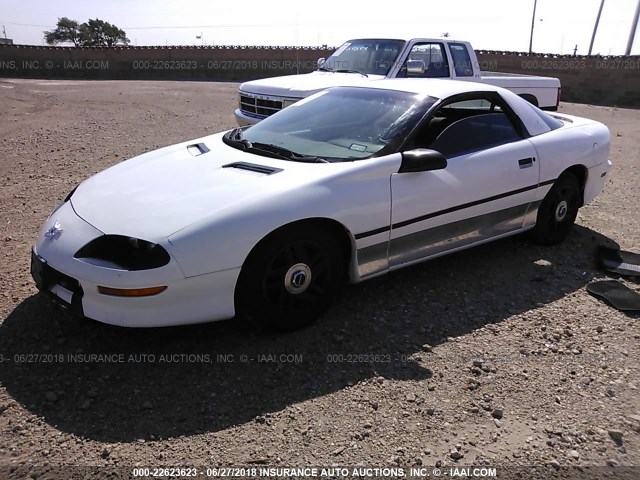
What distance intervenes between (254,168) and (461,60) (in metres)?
6.80

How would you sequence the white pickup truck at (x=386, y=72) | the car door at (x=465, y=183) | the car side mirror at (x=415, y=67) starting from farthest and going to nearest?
the car side mirror at (x=415, y=67), the white pickup truck at (x=386, y=72), the car door at (x=465, y=183)

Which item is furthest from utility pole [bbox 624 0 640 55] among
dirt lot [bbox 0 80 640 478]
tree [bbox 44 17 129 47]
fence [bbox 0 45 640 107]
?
tree [bbox 44 17 129 47]

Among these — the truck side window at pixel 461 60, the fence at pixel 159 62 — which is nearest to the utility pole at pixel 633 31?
the fence at pixel 159 62

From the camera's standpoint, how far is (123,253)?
2.93 meters

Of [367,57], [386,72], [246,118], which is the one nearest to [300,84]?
[246,118]

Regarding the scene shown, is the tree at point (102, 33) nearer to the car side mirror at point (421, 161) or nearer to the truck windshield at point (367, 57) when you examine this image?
the truck windshield at point (367, 57)

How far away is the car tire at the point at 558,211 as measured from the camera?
4.69 m

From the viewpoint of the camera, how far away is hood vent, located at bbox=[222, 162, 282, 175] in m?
3.39

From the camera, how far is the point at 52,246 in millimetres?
3092

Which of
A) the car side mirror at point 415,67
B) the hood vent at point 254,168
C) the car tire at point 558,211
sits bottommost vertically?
the car tire at point 558,211

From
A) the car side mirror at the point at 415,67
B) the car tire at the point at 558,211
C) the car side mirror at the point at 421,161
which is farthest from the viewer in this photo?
the car side mirror at the point at 415,67

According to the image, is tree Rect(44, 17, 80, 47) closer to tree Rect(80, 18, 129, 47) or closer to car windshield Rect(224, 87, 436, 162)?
tree Rect(80, 18, 129, 47)

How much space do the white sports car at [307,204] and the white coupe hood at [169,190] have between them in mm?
12

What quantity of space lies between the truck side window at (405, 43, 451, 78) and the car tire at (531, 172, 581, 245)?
4.28 meters
